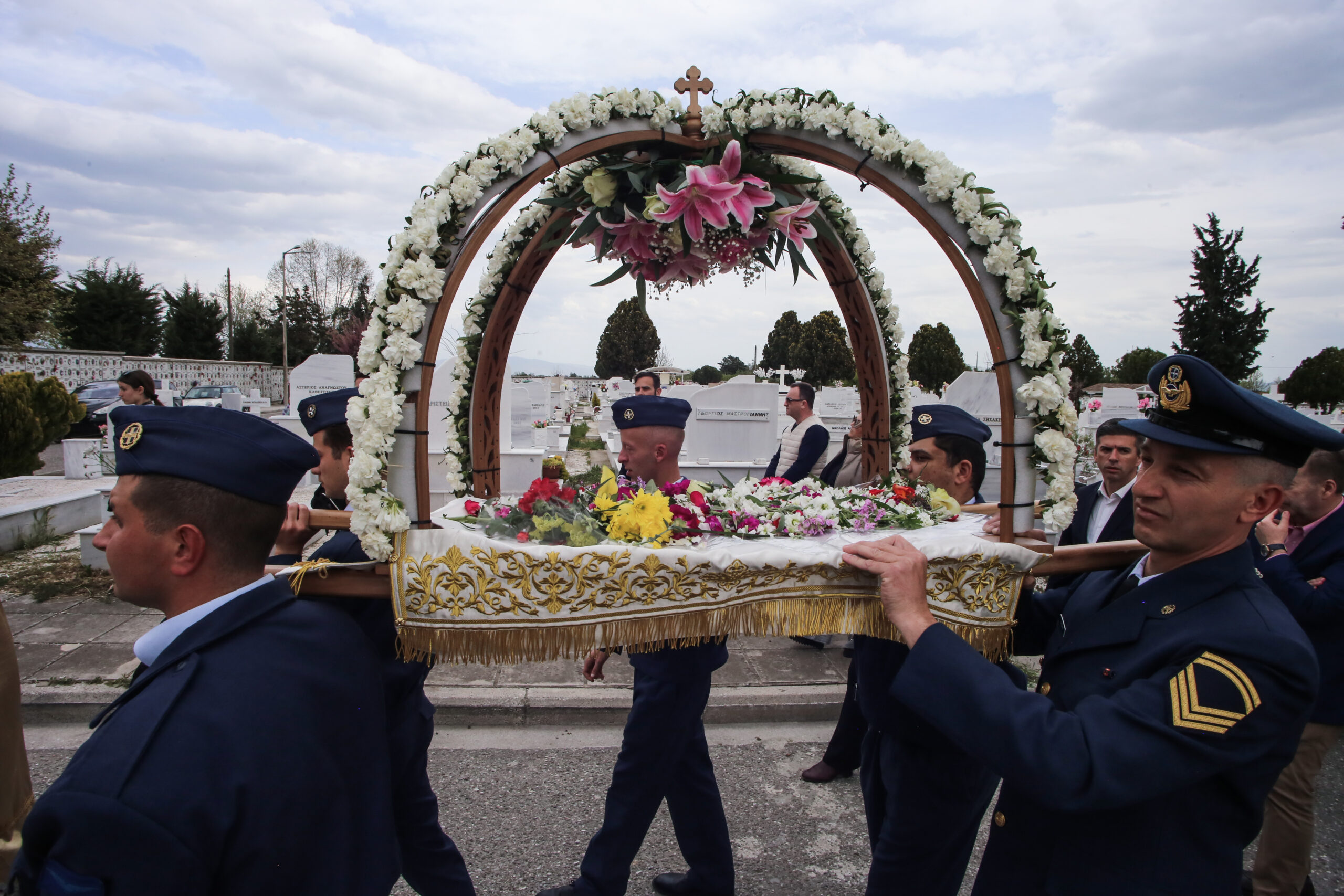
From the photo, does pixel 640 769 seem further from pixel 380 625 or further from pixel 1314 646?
pixel 1314 646

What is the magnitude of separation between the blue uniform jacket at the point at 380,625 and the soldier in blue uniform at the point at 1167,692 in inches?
63.1

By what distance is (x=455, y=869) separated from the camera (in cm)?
242

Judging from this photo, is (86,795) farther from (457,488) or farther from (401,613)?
(457,488)

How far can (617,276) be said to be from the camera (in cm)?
263

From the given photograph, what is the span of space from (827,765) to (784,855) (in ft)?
2.30

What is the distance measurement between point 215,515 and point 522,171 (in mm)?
1290

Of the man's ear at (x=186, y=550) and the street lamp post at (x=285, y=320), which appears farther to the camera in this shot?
the street lamp post at (x=285, y=320)

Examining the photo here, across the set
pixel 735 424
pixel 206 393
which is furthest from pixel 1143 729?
pixel 206 393

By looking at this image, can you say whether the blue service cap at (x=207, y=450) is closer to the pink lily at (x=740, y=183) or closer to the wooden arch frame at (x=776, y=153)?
the wooden arch frame at (x=776, y=153)

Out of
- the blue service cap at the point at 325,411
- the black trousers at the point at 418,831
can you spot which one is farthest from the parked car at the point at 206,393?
the black trousers at the point at 418,831

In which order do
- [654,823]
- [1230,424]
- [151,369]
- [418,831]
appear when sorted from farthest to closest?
[151,369]
[654,823]
[418,831]
[1230,424]

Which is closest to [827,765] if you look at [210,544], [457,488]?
[457,488]

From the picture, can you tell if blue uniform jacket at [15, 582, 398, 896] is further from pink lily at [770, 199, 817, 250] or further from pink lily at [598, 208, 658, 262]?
pink lily at [770, 199, 817, 250]

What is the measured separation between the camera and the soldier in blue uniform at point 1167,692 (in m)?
1.35
